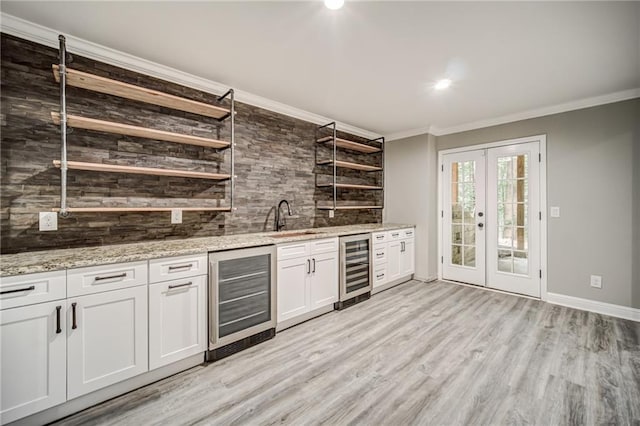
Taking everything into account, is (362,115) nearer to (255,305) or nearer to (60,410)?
(255,305)

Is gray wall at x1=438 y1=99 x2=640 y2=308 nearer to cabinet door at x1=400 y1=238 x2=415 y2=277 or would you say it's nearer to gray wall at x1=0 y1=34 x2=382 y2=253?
cabinet door at x1=400 y1=238 x2=415 y2=277

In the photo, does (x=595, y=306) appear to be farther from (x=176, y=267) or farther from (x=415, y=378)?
(x=176, y=267)

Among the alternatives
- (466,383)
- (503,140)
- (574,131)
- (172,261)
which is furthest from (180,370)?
(574,131)

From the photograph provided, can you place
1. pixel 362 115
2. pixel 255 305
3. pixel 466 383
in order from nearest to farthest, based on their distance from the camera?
pixel 466 383 < pixel 255 305 < pixel 362 115

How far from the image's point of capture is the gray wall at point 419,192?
4543 millimetres

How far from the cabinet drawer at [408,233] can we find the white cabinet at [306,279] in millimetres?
1526

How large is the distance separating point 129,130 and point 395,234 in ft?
11.4

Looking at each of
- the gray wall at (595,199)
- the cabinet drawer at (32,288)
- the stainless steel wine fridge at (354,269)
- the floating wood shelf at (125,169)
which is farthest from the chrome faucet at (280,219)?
the gray wall at (595,199)

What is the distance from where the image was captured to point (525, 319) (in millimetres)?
3111

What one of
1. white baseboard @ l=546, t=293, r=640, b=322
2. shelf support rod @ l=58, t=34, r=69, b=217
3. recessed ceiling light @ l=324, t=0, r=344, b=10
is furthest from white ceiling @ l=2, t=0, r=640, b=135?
white baseboard @ l=546, t=293, r=640, b=322

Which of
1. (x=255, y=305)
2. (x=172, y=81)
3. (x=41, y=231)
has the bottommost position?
(x=255, y=305)

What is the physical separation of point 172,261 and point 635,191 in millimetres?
4711

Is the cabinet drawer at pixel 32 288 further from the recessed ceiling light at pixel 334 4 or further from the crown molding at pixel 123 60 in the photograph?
the recessed ceiling light at pixel 334 4

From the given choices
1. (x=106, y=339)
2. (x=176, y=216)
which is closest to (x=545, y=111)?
(x=176, y=216)
